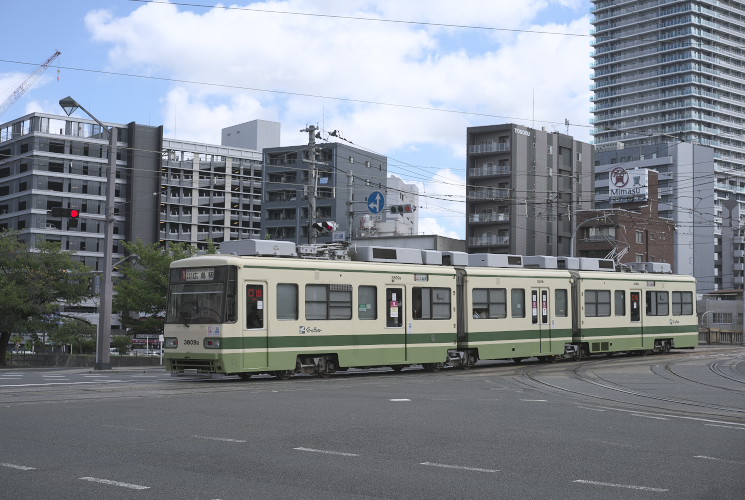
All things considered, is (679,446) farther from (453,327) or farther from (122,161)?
(122,161)

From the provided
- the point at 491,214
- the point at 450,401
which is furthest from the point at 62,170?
the point at 450,401

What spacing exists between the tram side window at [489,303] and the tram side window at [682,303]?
10821 millimetres

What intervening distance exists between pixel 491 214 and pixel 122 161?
47.3 m

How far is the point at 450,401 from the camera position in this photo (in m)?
16.7

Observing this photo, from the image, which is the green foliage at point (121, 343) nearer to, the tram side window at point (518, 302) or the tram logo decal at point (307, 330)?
the tram side window at point (518, 302)

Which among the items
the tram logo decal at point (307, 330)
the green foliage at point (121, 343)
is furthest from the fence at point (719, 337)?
the tram logo decal at point (307, 330)

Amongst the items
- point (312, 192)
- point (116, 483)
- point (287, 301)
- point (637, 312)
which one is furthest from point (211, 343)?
point (637, 312)

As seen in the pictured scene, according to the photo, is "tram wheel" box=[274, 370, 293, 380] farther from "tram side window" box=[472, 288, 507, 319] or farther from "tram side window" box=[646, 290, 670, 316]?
"tram side window" box=[646, 290, 670, 316]

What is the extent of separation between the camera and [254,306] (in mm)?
21922

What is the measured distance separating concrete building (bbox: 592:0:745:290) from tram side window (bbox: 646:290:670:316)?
429 feet

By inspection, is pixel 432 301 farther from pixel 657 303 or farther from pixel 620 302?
pixel 657 303

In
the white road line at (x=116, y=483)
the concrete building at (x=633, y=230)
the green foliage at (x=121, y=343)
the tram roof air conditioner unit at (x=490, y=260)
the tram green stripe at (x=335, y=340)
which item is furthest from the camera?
the concrete building at (x=633, y=230)

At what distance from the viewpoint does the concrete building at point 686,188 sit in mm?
131250

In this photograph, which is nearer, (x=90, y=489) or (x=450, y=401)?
(x=90, y=489)
